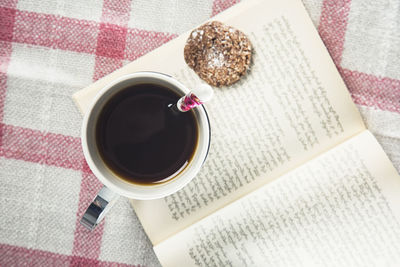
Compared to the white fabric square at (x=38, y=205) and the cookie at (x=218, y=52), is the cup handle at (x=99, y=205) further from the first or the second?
the cookie at (x=218, y=52)

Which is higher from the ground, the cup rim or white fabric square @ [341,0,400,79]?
white fabric square @ [341,0,400,79]

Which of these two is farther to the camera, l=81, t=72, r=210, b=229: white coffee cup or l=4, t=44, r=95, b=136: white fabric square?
l=4, t=44, r=95, b=136: white fabric square

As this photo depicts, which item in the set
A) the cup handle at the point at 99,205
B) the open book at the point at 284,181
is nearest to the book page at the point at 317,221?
the open book at the point at 284,181

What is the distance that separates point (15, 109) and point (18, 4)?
167mm

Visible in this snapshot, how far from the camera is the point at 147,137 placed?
50 cm

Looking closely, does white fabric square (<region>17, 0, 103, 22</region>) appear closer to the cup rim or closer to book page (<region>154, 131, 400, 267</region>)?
the cup rim

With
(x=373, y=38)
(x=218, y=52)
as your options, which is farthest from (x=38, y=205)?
(x=373, y=38)

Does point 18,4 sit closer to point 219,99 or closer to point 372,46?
point 219,99

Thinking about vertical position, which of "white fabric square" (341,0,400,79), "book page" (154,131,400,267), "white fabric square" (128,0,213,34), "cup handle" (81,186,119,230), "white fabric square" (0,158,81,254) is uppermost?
"white fabric square" (341,0,400,79)

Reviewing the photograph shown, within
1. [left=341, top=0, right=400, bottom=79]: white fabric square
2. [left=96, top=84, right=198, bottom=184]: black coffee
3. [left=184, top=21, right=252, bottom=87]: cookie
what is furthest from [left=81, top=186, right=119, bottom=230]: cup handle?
[left=341, top=0, right=400, bottom=79]: white fabric square

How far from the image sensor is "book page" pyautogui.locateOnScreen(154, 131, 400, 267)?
59cm

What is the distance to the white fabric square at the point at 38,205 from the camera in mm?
606

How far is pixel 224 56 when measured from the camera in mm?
569

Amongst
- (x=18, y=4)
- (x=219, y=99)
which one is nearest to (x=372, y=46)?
(x=219, y=99)
